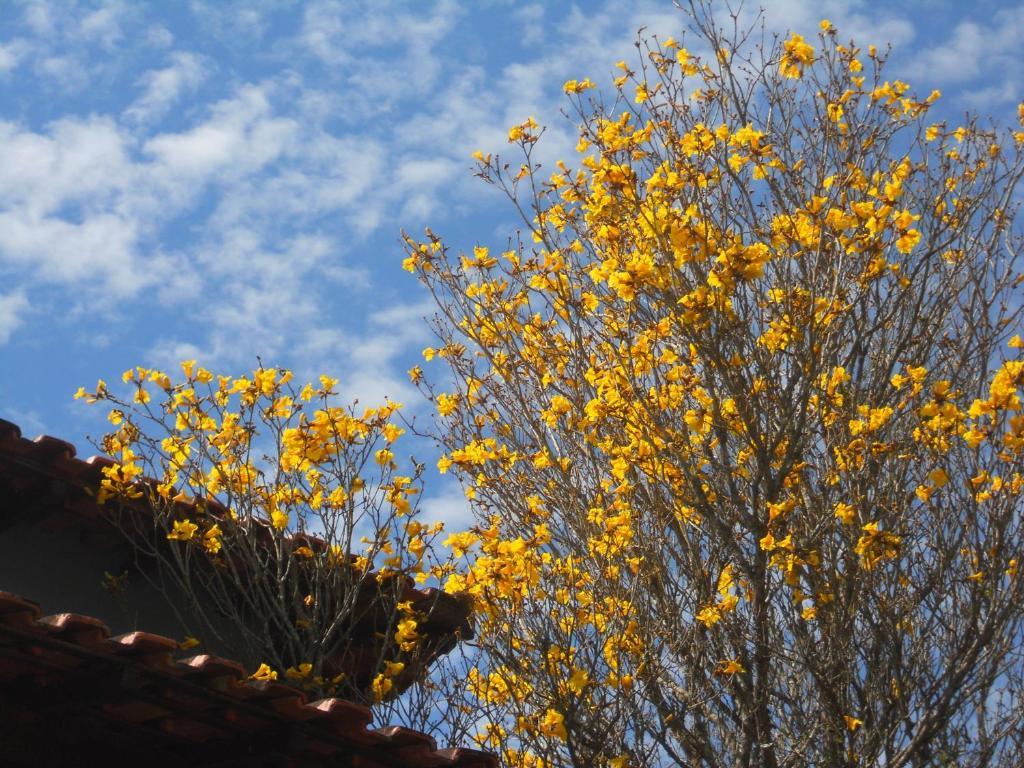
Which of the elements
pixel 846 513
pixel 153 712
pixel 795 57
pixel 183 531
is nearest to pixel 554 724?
pixel 846 513

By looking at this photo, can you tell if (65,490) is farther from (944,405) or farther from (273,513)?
(944,405)

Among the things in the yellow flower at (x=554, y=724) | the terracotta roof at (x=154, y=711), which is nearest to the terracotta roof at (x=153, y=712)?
the terracotta roof at (x=154, y=711)

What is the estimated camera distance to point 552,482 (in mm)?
7645

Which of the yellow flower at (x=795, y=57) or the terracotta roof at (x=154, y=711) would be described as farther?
the yellow flower at (x=795, y=57)

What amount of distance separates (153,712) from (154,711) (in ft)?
0.06

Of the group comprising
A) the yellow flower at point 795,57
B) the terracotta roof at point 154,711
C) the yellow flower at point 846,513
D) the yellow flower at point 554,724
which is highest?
the yellow flower at point 795,57

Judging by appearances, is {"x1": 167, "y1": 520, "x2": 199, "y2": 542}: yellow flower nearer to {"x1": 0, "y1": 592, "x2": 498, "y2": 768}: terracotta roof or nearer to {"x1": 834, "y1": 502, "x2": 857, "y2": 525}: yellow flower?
{"x1": 0, "y1": 592, "x2": 498, "y2": 768}: terracotta roof

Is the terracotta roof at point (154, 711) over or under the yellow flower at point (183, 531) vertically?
under

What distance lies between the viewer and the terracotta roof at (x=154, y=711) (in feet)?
13.5

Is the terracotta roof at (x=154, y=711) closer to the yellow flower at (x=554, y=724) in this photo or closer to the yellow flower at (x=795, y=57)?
the yellow flower at (x=554, y=724)

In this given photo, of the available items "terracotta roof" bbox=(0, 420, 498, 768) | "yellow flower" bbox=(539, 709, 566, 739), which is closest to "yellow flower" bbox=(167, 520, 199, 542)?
"terracotta roof" bbox=(0, 420, 498, 768)

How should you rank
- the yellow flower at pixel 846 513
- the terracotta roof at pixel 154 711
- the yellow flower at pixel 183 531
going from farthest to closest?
the yellow flower at pixel 846 513 → the yellow flower at pixel 183 531 → the terracotta roof at pixel 154 711

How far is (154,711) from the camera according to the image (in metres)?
4.45

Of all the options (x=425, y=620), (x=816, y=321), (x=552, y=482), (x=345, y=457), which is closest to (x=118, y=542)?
(x=345, y=457)
